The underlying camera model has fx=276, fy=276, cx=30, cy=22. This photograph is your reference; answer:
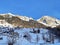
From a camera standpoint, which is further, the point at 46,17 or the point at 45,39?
the point at 46,17

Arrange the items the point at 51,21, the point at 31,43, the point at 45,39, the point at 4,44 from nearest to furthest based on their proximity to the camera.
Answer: the point at 4,44, the point at 31,43, the point at 45,39, the point at 51,21

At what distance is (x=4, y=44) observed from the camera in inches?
730

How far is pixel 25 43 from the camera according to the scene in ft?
63.7

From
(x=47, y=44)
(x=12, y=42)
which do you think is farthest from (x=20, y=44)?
(x=47, y=44)

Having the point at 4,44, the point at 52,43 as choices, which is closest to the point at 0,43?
the point at 4,44

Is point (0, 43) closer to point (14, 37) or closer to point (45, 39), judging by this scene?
point (14, 37)

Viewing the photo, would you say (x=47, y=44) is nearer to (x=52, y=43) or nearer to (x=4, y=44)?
(x=52, y=43)

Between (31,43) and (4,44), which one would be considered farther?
(31,43)

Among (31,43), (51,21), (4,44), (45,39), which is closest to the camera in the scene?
(4,44)

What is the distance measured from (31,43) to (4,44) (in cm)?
225

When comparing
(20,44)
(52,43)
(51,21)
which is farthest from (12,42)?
(51,21)

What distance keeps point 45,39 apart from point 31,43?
2842 mm

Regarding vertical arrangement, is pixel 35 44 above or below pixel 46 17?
below

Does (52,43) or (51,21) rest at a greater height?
(51,21)
